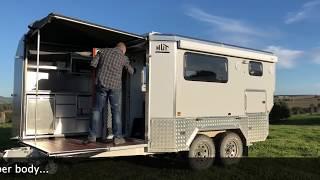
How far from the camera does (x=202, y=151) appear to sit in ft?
28.5

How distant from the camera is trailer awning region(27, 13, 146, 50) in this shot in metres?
7.02

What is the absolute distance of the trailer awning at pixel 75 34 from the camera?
→ 23.0ft

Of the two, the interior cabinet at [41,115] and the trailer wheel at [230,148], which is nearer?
the interior cabinet at [41,115]

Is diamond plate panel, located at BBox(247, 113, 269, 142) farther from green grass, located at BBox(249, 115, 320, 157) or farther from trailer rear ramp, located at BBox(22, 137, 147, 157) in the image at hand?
trailer rear ramp, located at BBox(22, 137, 147, 157)

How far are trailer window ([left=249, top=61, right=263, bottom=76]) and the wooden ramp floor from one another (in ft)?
11.4

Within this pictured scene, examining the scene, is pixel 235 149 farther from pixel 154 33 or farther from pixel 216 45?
pixel 154 33

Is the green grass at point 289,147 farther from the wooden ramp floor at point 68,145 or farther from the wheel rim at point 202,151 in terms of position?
the wooden ramp floor at point 68,145

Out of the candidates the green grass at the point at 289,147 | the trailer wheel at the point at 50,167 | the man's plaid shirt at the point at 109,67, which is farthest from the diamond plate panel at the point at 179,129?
the green grass at the point at 289,147

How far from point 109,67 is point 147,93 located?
87cm

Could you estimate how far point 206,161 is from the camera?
8.66m

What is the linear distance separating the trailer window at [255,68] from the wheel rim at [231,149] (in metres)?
1.78

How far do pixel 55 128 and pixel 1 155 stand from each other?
4.26 ft

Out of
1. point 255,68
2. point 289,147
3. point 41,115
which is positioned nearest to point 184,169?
point 41,115

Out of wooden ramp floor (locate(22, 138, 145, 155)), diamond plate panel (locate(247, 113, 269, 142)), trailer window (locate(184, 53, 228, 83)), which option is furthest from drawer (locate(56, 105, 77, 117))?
diamond plate panel (locate(247, 113, 269, 142))
